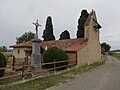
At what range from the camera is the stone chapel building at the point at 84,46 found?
28.1m

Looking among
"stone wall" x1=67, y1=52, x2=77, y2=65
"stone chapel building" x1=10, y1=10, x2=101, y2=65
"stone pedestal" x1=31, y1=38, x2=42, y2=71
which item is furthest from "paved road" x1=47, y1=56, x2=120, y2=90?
"stone chapel building" x1=10, y1=10, x2=101, y2=65

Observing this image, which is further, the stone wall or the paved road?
the stone wall

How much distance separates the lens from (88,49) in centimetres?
3181

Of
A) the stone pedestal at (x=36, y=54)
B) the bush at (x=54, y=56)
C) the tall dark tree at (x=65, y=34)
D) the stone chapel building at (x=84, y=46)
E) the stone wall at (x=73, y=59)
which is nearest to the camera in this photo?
the stone pedestal at (x=36, y=54)

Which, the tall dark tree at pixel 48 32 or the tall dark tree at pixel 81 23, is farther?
the tall dark tree at pixel 48 32

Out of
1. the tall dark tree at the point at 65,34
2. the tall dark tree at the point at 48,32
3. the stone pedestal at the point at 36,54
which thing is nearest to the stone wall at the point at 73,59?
the stone pedestal at the point at 36,54

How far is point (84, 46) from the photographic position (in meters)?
29.9

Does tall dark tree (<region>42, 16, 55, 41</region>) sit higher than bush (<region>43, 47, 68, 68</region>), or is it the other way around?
tall dark tree (<region>42, 16, 55, 41</region>)

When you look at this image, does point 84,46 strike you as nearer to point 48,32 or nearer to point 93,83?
point 93,83

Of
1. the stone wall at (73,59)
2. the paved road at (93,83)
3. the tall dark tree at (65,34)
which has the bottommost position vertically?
the paved road at (93,83)

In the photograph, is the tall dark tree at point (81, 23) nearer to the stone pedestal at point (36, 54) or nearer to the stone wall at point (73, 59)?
the stone wall at point (73, 59)

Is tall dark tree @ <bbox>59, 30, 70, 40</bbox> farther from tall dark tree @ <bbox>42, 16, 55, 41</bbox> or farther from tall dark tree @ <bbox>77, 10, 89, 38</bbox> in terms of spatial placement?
tall dark tree @ <bbox>77, 10, 89, 38</bbox>

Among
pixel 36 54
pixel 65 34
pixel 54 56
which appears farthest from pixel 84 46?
pixel 65 34

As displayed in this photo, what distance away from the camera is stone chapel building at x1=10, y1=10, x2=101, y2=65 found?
2812 centimetres
